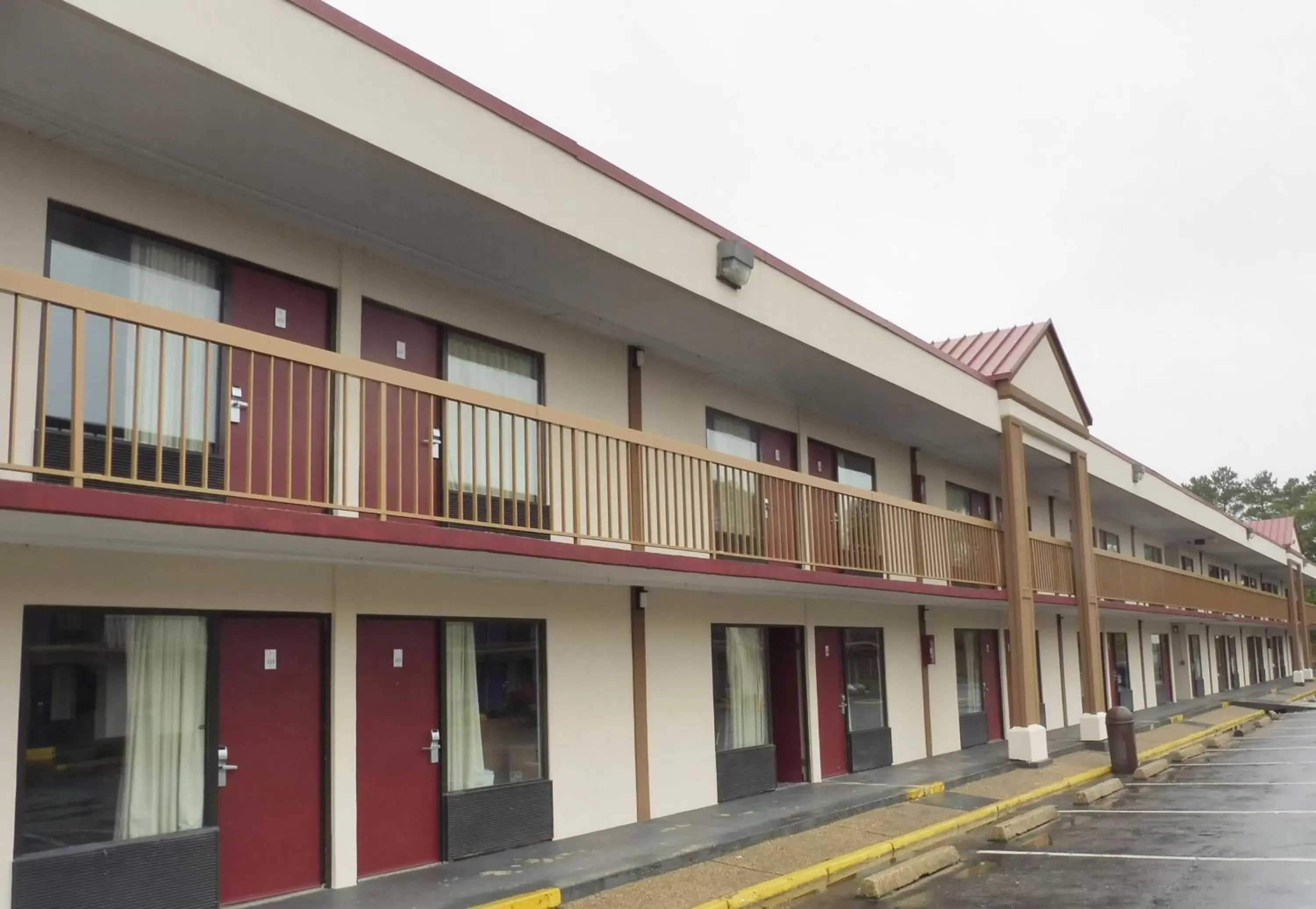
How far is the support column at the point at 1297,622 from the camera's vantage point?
46.2m

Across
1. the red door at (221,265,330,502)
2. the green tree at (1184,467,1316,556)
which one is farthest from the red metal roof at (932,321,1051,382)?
the green tree at (1184,467,1316,556)

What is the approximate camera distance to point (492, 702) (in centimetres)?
1116

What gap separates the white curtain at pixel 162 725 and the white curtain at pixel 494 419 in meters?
2.63

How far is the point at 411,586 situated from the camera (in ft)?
34.1

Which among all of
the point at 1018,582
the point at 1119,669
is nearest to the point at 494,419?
the point at 1018,582

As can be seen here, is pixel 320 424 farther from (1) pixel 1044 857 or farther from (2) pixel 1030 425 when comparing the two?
(2) pixel 1030 425

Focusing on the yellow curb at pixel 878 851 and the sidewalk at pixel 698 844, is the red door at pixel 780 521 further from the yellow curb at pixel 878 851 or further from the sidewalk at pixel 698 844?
the yellow curb at pixel 878 851

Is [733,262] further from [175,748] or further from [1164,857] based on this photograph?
[1164,857]

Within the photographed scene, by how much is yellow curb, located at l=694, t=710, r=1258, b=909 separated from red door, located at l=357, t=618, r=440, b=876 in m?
2.82

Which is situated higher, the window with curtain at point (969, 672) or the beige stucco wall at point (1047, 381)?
the beige stucco wall at point (1047, 381)

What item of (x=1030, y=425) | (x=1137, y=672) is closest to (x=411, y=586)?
(x=1030, y=425)

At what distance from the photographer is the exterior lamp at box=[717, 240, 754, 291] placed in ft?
38.8

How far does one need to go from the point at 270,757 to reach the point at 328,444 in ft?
8.55

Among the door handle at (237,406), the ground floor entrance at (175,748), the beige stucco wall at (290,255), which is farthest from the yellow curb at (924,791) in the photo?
the door handle at (237,406)
